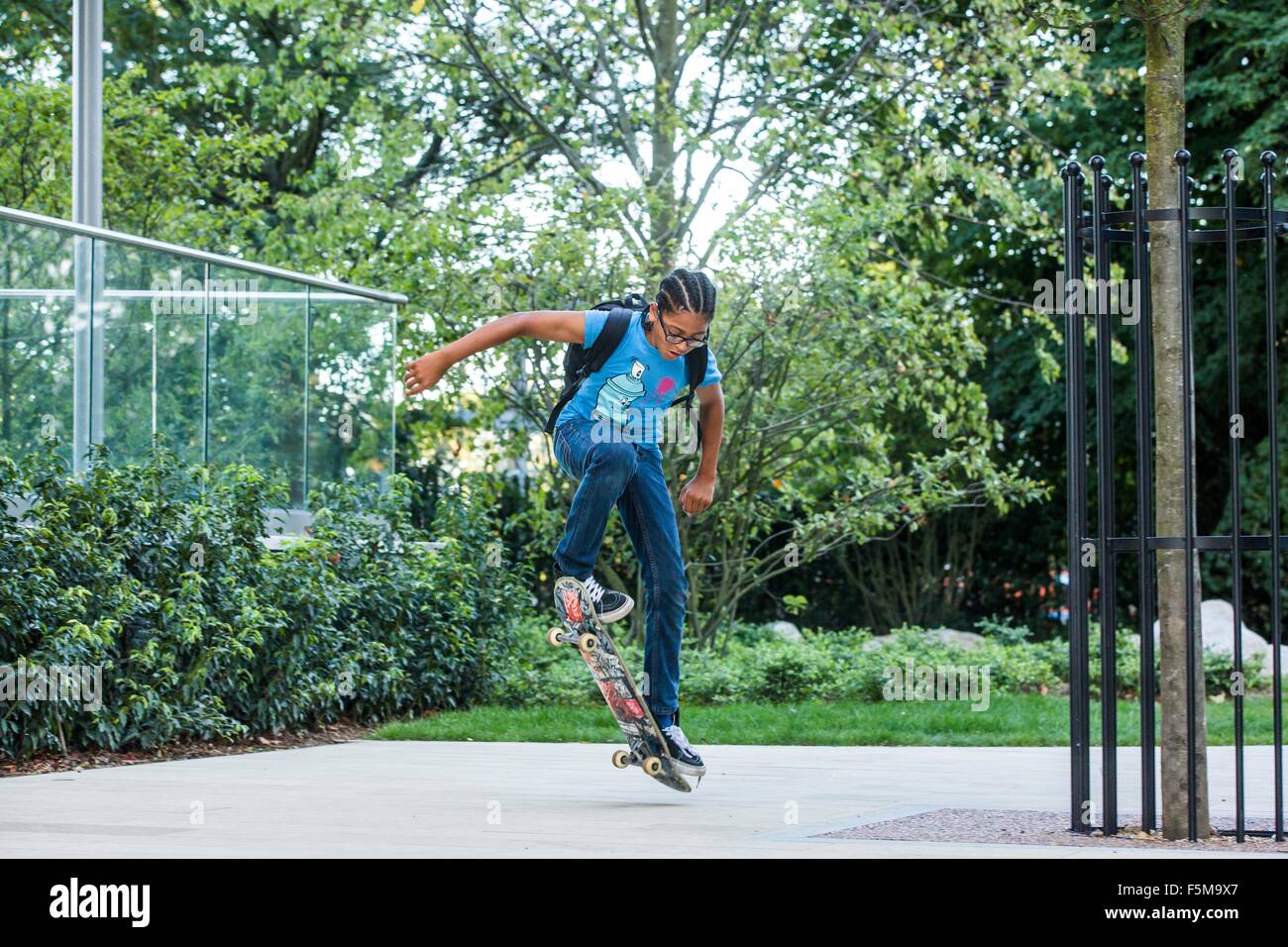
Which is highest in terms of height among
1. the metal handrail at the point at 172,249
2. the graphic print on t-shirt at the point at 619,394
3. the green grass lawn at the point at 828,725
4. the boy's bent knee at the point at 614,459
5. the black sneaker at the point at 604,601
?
the metal handrail at the point at 172,249

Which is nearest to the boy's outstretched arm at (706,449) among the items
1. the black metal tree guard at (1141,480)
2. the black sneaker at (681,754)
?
the black sneaker at (681,754)

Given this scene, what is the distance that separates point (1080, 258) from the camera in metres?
5.04

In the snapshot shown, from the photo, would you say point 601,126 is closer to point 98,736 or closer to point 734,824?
point 98,736

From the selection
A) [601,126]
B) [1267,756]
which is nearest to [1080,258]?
[1267,756]

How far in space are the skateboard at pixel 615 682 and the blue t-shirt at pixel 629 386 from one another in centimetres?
57

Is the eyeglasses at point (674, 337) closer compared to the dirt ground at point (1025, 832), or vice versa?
the dirt ground at point (1025, 832)

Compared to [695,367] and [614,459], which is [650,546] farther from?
[695,367]

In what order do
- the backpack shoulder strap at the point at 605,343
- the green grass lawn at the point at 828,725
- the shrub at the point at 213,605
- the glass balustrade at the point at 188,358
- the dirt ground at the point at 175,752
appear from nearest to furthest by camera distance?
1. the backpack shoulder strap at the point at 605,343
2. the dirt ground at the point at 175,752
3. the shrub at the point at 213,605
4. the glass balustrade at the point at 188,358
5. the green grass lawn at the point at 828,725

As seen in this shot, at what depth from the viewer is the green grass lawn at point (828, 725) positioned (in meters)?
9.03

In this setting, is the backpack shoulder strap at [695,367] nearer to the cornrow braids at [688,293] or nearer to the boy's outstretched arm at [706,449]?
the boy's outstretched arm at [706,449]

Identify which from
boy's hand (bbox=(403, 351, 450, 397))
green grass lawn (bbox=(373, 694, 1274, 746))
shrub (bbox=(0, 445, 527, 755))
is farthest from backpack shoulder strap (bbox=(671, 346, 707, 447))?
green grass lawn (bbox=(373, 694, 1274, 746))

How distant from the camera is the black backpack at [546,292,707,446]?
19.1 ft

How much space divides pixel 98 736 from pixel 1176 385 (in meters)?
5.04
